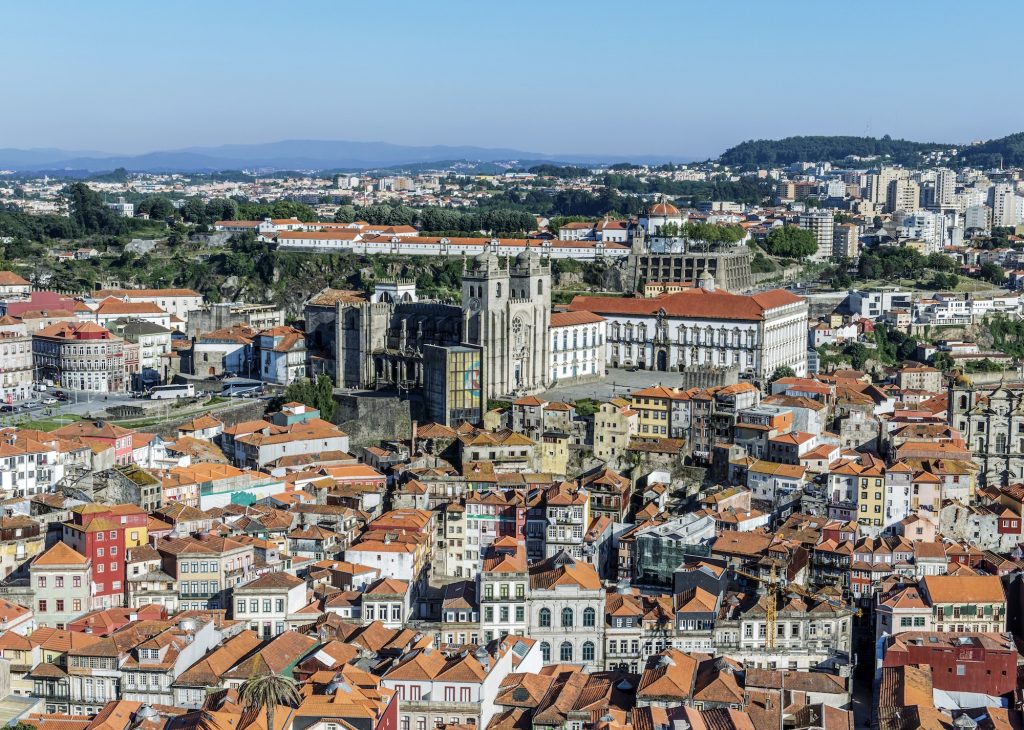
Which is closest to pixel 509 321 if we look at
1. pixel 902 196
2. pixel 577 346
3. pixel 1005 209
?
pixel 577 346

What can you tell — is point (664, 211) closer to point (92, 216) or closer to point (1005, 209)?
point (92, 216)

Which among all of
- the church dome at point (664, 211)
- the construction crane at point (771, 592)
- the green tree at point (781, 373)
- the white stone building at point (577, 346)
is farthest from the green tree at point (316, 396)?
the church dome at point (664, 211)

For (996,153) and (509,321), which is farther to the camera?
(996,153)

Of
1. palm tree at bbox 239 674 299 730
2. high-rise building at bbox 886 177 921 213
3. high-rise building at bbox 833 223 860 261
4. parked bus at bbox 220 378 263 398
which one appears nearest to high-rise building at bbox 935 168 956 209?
high-rise building at bbox 886 177 921 213

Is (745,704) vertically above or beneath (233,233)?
beneath

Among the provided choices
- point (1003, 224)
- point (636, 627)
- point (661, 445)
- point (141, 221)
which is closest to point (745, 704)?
point (636, 627)

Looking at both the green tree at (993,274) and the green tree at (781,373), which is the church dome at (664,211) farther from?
the green tree at (781,373)

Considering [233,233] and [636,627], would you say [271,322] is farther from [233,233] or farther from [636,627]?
[636,627]
